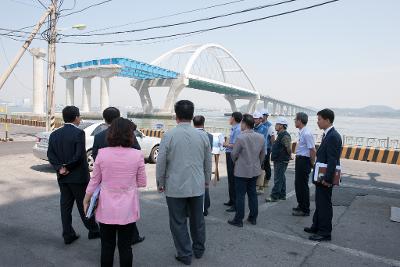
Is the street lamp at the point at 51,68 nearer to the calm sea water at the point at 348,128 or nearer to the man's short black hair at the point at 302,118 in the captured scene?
the calm sea water at the point at 348,128

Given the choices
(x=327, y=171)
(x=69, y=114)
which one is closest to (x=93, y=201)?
(x=69, y=114)

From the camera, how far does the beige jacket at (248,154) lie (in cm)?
500

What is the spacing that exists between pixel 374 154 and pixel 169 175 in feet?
32.7

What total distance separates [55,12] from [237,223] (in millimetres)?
16942

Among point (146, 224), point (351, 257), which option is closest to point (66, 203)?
point (146, 224)

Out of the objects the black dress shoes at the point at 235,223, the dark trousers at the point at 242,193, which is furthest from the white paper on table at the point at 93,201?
the black dress shoes at the point at 235,223

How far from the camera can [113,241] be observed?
317 centimetres

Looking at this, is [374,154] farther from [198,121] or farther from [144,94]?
[144,94]

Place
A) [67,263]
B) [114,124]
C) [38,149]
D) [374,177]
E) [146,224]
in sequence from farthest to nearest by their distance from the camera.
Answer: [374,177], [38,149], [146,224], [67,263], [114,124]

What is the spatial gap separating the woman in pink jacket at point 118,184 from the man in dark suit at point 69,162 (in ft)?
4.05

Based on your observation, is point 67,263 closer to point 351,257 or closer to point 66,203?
point 66,203

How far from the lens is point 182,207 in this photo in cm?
377

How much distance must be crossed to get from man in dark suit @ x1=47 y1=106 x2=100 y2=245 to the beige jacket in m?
2.23

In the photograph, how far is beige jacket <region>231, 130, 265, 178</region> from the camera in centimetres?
500
